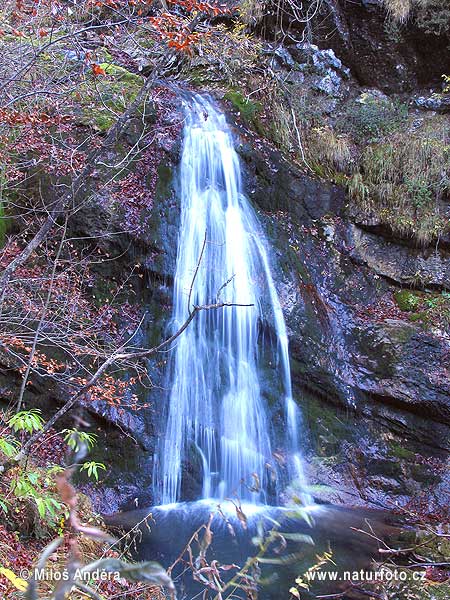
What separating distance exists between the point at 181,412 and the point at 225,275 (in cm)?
209

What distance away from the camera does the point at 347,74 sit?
1078 centimetres

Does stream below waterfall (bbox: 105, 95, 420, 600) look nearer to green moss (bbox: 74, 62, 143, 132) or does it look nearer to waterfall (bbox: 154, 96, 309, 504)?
waterfall (bbox: 154, 96, 309, 504)

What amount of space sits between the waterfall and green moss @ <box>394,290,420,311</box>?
2.40 m

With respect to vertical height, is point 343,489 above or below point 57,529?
below

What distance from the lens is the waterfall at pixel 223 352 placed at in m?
6.27

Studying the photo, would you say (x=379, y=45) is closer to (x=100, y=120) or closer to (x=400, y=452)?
(x=100, y=120)

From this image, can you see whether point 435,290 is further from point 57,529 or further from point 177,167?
point 57,529

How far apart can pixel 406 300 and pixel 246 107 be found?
447cm

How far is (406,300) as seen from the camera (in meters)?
8.30

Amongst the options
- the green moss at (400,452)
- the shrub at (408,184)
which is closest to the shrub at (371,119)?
the shrub at (408,184)

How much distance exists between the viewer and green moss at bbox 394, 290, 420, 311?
820 cm

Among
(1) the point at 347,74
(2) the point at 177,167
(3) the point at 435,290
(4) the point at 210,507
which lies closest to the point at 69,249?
(2) the point at 177,167

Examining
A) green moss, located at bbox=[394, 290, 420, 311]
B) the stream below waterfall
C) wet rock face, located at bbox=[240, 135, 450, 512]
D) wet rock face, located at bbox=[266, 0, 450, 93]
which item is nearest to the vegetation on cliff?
green moss, located at bbox=[394, 290, 420, 311]

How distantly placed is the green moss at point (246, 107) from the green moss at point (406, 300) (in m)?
3.86
